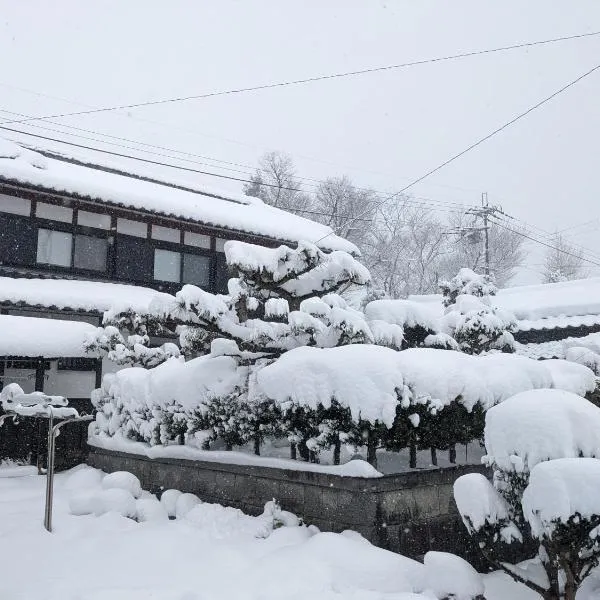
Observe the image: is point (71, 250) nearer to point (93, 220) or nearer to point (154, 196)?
point (93, 220)

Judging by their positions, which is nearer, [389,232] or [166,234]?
[166,234]

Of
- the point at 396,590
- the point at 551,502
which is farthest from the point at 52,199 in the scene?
the point at 551,502

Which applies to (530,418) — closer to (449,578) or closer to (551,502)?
(551,502)

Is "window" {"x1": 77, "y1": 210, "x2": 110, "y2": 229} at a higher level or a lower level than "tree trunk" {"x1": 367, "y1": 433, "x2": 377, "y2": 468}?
higher

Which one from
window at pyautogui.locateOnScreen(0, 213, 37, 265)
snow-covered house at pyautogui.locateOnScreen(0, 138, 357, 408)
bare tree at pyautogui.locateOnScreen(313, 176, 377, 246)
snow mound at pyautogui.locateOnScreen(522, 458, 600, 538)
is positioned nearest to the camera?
snow mound at pyautogui.locateOnScreen(522, 458, 600, 538)

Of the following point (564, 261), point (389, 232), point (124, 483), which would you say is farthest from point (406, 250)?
point (124, 483)

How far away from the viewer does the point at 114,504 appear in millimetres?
7320

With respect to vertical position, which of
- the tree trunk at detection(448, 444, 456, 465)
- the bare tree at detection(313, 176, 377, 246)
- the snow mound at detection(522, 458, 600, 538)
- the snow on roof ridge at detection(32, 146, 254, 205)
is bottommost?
the tree trunk at detection(448, 444, 456, 465)

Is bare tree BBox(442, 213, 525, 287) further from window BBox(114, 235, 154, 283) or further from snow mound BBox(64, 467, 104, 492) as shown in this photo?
snow mound BBox(64, 467, 104, 492)

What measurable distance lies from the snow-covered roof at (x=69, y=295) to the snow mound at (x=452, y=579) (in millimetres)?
7324

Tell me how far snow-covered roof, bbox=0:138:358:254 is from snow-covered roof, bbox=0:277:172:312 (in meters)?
2.07

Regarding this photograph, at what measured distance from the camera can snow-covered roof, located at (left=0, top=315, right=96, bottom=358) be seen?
1035 cm

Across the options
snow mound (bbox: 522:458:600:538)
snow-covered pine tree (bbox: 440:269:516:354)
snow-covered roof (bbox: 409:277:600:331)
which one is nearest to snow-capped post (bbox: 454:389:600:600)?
snow mound (bbox: 522:458:600:538)

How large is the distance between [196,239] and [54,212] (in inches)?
151
